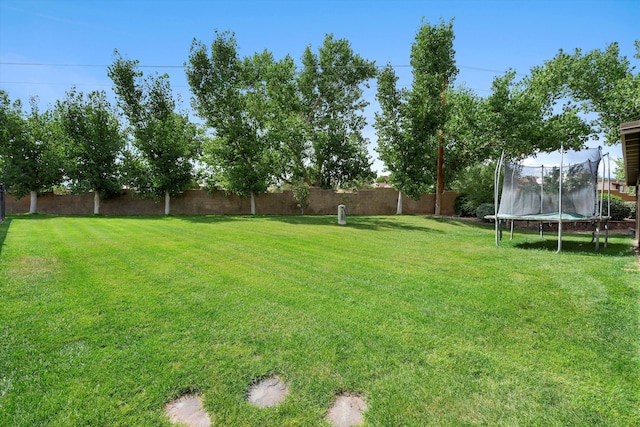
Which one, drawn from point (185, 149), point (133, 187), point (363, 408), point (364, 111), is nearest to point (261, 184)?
point (185, 149)

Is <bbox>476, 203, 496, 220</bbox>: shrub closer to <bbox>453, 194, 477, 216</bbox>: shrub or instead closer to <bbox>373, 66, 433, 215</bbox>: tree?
<bbox>453, 194, 477, 216</bbox>: shrub

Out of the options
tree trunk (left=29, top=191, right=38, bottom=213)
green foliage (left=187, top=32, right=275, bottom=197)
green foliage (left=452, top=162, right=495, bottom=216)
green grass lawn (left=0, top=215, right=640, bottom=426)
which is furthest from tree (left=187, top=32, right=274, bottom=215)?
green grass lawn (left=0, top=215, right=640, bottom=426)

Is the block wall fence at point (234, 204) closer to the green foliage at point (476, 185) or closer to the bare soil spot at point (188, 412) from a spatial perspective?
the green foliage at point (476, 185)

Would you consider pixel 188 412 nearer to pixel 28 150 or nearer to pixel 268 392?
pixel 268 392

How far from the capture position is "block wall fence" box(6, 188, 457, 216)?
1881cm

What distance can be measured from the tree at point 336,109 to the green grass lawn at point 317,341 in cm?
1577

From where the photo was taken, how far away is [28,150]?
17156 millimetres

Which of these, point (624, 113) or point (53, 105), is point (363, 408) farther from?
point (53, 105)

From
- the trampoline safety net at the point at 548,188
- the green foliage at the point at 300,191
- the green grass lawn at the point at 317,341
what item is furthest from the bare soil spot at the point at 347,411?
the green foliage at the point at 300,191

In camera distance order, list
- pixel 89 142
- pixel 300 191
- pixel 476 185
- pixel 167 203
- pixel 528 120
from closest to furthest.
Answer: pixel 528 120 < pixel 89 142 < pixel 476 185 < pixel 167 203 < pixel 300 191

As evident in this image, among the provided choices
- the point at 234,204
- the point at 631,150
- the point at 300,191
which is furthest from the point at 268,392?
the point at 234,204

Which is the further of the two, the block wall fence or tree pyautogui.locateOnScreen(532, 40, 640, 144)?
the block wall fence

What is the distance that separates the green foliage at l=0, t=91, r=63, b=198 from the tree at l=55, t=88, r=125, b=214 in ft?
2.23

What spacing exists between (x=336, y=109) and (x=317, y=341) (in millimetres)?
20851
